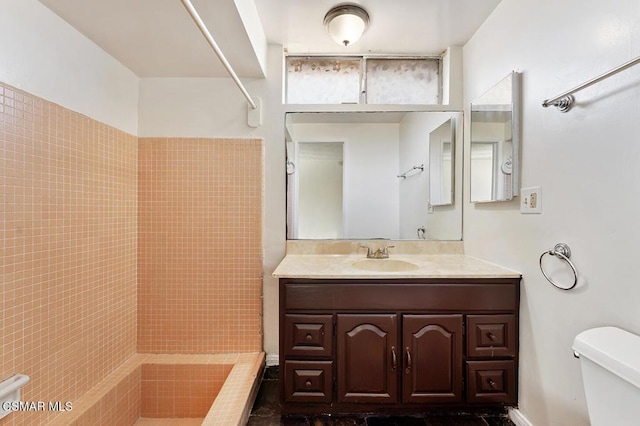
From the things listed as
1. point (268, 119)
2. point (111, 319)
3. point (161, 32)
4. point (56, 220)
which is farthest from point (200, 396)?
point (161, 32)

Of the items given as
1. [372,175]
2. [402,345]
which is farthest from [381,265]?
[372,175]

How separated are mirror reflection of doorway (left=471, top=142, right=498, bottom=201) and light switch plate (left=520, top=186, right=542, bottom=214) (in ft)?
0.57

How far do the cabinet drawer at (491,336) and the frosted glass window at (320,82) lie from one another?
63.4 inches

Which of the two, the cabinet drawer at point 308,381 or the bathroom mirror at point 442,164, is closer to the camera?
the cabinet drawer at point 308,381

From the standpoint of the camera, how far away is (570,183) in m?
1.08

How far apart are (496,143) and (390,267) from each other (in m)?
0.96

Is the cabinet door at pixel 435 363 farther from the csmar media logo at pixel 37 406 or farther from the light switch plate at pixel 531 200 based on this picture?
the csmar media logo at pixel 37 406

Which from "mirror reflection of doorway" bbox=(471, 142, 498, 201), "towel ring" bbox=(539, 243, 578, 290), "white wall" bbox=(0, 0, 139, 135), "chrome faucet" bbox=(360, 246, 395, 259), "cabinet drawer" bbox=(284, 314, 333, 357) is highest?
"white wall" bbox=(0, 0, 139, 135)

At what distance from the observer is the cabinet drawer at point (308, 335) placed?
4.65 feet

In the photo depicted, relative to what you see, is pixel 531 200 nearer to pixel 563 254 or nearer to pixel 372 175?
pixel 563 254

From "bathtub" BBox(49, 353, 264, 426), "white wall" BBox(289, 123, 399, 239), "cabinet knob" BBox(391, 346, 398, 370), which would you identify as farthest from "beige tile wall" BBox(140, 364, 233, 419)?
"white wall" BBox(289, 123, 399, 239)

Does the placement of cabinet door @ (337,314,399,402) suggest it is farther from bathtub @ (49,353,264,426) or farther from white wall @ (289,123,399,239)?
white wall @ (289,123,399,239)

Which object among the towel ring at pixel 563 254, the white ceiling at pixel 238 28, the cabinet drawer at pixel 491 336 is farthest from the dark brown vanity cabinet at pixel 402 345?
the white ceiling at pixel 238 28

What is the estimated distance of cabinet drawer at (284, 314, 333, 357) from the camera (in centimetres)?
142
